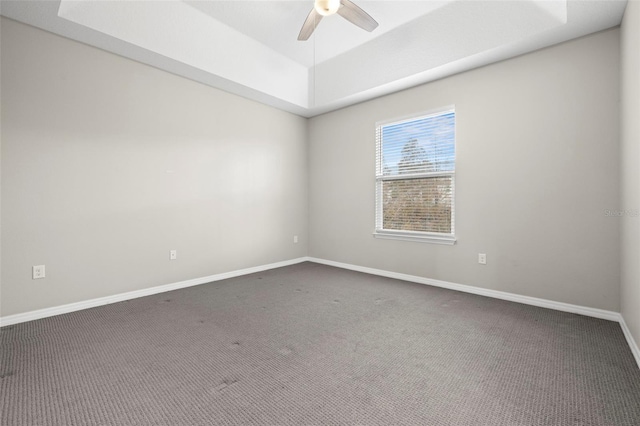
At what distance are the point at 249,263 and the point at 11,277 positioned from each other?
7.99 feet

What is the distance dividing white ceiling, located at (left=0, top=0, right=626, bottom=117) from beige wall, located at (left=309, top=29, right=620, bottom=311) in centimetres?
22

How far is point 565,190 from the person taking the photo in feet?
9.18

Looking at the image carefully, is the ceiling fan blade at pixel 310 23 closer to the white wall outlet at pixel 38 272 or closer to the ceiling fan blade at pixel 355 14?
the ceiling fan blade at pixel 355 14

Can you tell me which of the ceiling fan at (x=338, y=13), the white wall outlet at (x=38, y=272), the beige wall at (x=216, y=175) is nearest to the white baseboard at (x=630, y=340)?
the beige wall at (x=216, y=175)

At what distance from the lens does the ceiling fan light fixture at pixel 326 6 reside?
2396 millimetres

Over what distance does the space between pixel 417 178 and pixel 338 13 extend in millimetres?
2143

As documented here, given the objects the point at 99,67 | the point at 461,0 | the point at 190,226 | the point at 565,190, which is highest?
the point at 461,0

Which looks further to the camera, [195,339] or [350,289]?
[350,289]

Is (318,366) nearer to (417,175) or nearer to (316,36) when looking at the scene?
Answer: (417,175)

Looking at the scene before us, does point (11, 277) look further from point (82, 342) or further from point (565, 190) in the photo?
point (565, 190)

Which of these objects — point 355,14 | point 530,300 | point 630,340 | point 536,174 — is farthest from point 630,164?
point 355,14

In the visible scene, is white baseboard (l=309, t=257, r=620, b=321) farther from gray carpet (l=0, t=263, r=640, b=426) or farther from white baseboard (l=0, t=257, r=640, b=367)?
gray carpet (l=0, t=263, r=640, b=426)

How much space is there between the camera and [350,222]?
15.1 feet

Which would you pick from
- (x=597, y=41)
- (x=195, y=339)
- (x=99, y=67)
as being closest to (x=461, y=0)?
(x=597, y=41)
